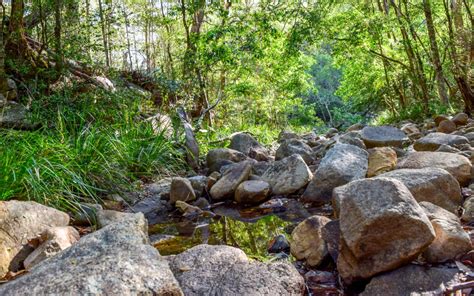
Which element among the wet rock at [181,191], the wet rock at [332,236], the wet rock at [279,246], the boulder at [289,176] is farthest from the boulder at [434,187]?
the wet rock at [181,191]

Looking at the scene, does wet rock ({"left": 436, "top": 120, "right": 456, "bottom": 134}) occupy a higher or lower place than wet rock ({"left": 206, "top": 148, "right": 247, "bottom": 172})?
higher

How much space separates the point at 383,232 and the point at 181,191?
8.09ft

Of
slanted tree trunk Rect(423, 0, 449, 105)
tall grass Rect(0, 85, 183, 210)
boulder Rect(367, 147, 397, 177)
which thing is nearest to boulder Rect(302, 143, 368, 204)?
boulder Rect(367, 147, 397, 177)

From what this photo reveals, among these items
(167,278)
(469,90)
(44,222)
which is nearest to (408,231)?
(167,278)

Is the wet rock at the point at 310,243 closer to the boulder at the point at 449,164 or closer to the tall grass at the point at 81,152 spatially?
the boulder at the point at 449,164

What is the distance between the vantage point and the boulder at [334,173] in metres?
3.31

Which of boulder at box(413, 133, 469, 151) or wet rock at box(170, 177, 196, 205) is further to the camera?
boulder at box(413, 133, 469, 151)

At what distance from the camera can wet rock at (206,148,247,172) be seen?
4.94 m

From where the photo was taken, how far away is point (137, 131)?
5.04 meters

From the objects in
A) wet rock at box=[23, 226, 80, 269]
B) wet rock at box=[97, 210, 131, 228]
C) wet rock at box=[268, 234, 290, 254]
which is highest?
wet rock at box=[23, 226, 80, 269]

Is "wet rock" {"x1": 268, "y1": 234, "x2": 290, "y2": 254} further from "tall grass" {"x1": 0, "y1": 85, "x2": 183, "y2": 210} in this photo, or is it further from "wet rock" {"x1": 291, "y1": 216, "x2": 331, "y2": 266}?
"tall grass" {"x1": 0, "y1": 85, "x2": 183, "y2": 210}

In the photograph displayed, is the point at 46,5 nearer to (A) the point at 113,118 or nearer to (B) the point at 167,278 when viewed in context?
(A) the point at 113,118

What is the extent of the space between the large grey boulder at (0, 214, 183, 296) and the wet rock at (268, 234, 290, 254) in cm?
100

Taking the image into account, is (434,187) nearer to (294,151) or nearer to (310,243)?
(310,243)
